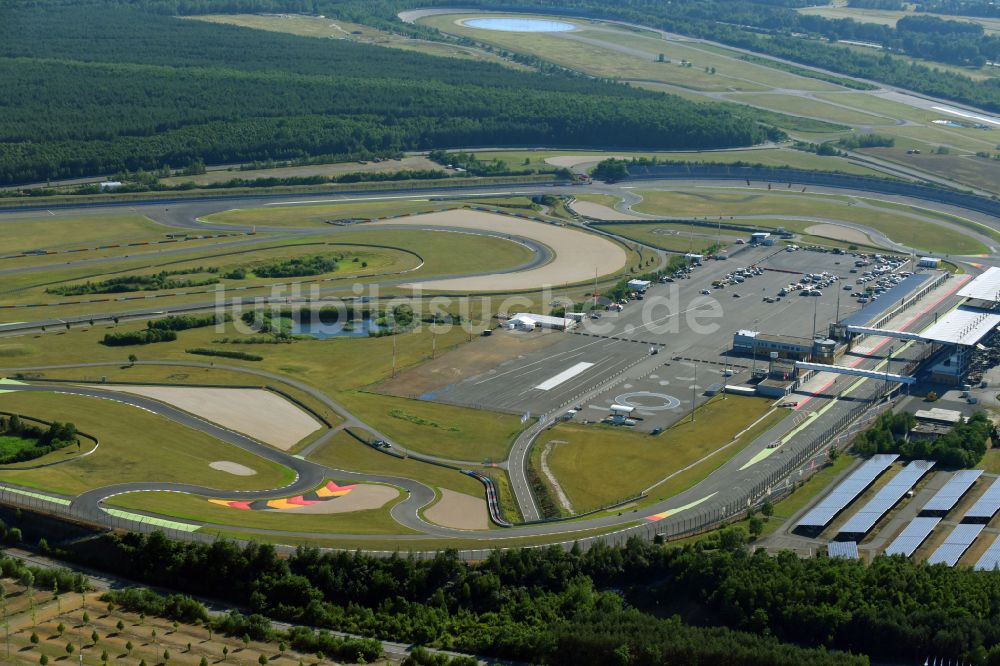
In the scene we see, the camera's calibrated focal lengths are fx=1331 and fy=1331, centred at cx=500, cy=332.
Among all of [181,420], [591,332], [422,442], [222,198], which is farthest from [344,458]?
[222,198]

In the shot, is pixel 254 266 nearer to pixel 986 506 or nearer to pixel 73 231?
pixel 73 231

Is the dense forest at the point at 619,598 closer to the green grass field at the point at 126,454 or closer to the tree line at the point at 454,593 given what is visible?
the tree line at the point at 454,593

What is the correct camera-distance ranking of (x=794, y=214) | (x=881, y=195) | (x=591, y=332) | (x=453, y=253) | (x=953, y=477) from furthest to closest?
(x=881, y=195) → (x=794, y=214) → (x=453, y=253) → (x=591, y=332) → (x=953, y=477)

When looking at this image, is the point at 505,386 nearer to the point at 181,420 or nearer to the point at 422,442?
the point at 422,442

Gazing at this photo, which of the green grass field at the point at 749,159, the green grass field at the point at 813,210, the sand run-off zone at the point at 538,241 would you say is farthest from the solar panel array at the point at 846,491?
the green grass field at the point at 749,159

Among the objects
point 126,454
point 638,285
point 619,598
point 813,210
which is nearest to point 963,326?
point 638,285
